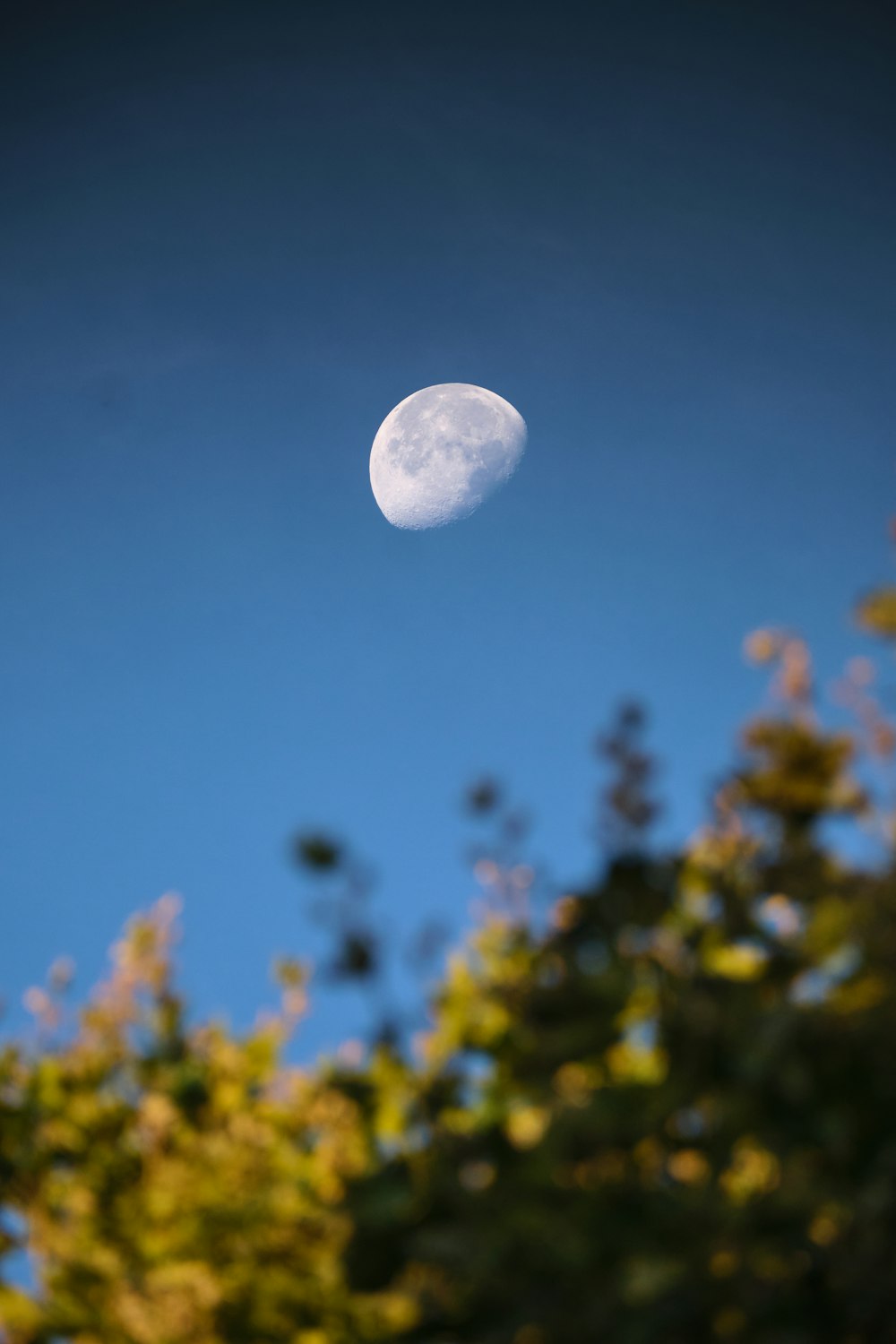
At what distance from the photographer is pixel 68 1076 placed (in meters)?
4.84

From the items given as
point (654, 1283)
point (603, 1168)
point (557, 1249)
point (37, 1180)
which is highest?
point (37, 1180)

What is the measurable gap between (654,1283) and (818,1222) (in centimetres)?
96

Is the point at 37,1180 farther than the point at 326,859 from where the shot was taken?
Yes

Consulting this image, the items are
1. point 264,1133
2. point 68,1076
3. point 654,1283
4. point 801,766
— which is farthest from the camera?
point 68,1076

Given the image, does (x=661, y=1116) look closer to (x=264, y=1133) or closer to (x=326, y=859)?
(x=326, y=859)

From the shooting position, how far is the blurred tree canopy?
256cm

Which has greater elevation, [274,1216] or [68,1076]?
[68,1076]

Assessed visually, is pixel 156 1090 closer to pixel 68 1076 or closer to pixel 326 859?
pixel 68 1076

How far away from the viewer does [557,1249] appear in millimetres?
2459

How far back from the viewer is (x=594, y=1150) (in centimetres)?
264

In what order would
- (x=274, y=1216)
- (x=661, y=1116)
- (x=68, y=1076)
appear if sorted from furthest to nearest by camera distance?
(x=68, y=1076)
(x=274, y=1216)
(x=661, y=1116)

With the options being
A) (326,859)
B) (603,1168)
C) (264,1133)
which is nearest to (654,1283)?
(603,1168)

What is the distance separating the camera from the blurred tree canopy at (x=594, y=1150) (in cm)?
256

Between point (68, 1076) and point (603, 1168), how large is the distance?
3.25 meters
